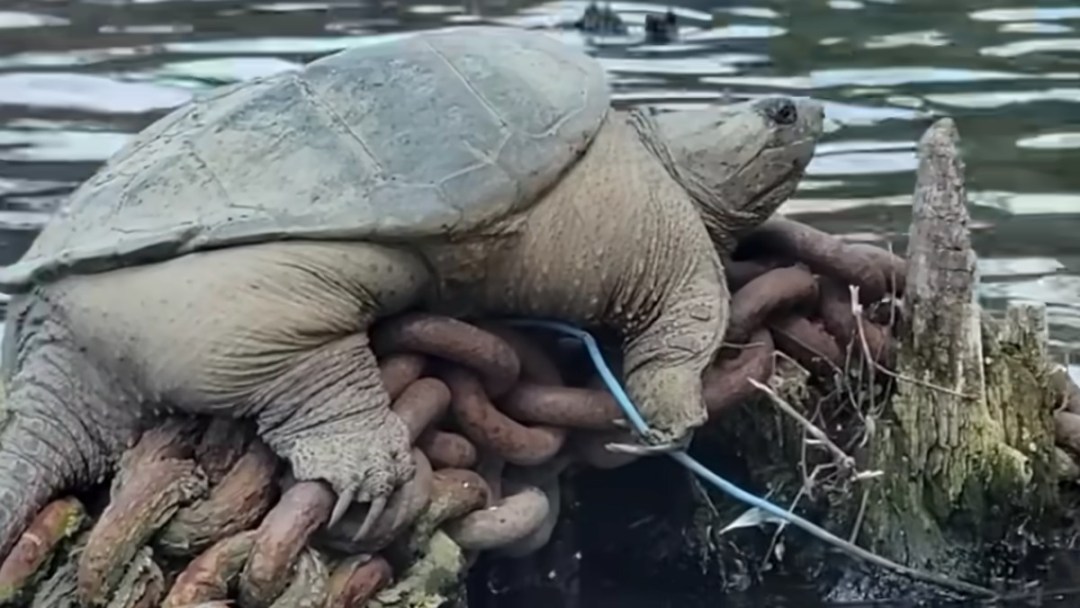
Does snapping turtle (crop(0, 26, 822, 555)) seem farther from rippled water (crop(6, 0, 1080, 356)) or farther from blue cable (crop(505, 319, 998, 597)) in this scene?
rippled water (crop(6, 0, 1080, 356))

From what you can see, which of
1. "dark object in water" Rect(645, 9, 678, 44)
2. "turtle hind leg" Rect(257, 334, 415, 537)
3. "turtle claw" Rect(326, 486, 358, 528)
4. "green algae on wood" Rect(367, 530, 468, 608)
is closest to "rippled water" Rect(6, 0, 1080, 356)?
"dark object in water" Rect(645, 9, 678, 44)

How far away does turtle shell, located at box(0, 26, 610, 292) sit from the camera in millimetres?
4254

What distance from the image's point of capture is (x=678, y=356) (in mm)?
4645

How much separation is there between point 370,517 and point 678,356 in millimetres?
879

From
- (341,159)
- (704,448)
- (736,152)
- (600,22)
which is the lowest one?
(600,22)

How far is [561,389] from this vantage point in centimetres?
464

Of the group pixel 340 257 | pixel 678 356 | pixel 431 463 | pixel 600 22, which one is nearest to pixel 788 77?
pixel 600 22

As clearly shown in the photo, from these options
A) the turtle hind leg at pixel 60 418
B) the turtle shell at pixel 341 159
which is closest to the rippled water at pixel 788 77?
the turtle shell at pixel 341 159

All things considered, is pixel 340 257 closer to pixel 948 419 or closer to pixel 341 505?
pixel 341 505

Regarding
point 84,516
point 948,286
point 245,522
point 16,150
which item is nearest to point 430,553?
point 245,522

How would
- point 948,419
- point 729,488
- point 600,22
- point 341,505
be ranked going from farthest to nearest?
point 600,22, point 948,419, point 729,488, point 341,505

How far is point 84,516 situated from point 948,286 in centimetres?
210

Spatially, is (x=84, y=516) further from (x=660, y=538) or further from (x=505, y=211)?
(x=660, y=538)

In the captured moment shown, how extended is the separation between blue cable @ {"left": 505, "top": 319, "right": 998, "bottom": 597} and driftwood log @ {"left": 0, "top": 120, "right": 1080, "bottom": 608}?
0.05m
